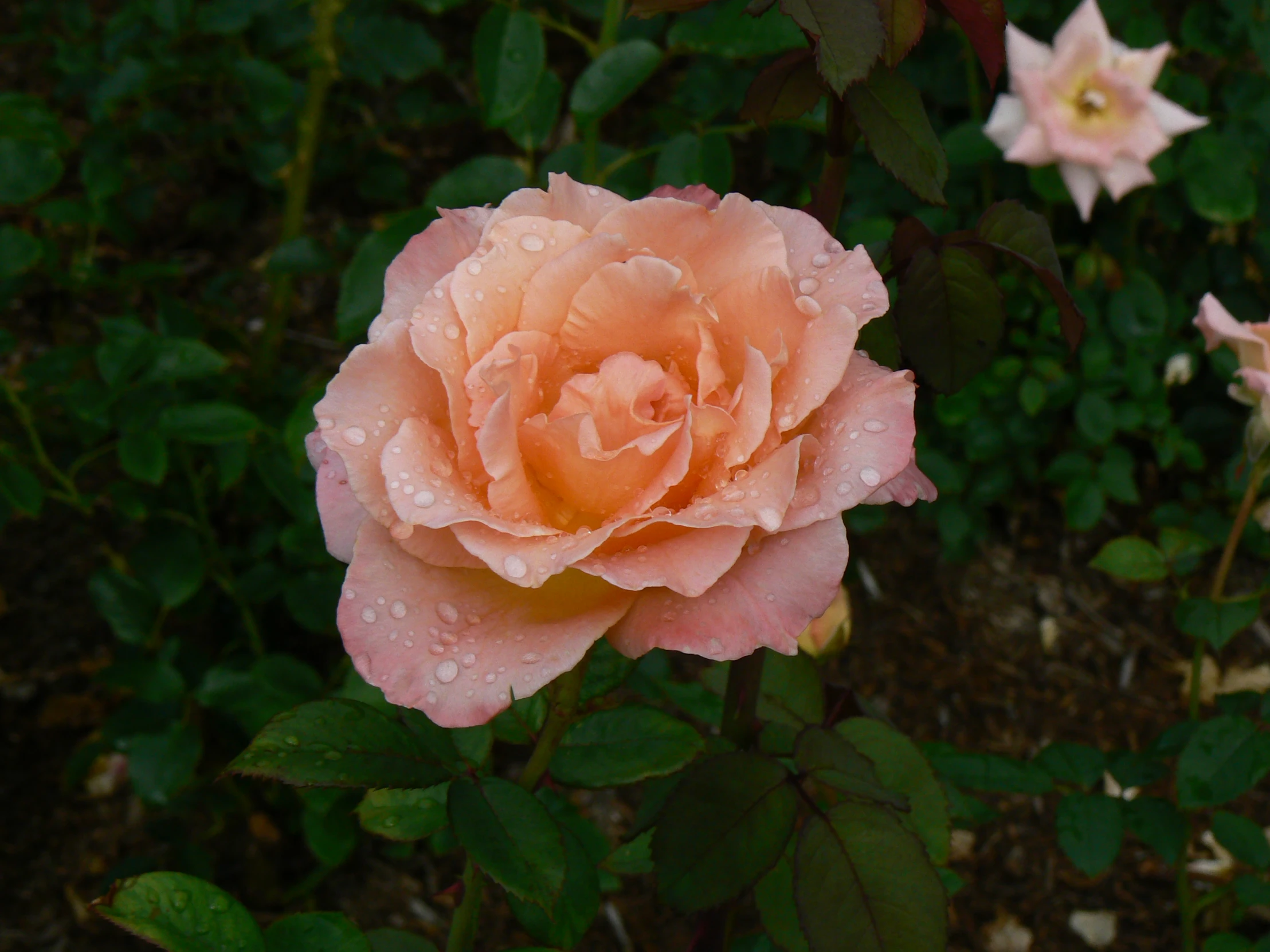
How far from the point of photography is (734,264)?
20.8 inches

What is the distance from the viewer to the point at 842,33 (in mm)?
482

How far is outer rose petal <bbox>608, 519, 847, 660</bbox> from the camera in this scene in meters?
0.45

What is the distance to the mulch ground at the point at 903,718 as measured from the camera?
1.55 m

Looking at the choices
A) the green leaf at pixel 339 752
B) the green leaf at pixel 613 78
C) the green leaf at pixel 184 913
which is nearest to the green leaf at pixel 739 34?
the green leaf at pixel 613 78

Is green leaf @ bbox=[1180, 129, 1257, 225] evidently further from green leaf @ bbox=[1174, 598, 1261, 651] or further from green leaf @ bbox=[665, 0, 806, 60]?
green leaf @ bbox=[665, 0, 806, 60]

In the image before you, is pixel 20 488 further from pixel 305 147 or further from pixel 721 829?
pixel 721 829

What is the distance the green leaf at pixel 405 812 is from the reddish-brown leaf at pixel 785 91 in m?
0.45

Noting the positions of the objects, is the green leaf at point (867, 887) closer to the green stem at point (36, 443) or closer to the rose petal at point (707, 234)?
the rose petal at point (707, 234)

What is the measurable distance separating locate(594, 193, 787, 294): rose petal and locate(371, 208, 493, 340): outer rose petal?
76 mm

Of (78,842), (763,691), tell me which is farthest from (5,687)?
(763,691)

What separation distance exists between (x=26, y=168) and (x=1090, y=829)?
4.14ft

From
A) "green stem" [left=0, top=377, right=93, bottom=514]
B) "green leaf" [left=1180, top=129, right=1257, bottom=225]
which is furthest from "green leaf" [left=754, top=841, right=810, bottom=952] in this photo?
"green leaf" [left=1180, top=129, right=1257, bottom=225]

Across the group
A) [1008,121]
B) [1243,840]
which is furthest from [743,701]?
[1008,121]

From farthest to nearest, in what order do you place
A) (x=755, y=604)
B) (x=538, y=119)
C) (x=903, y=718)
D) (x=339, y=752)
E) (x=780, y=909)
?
(x=903, y=718) < (x=538, y=119) < (x=780, y=909) < (x=339, y=752) < (x=755, y=604)
